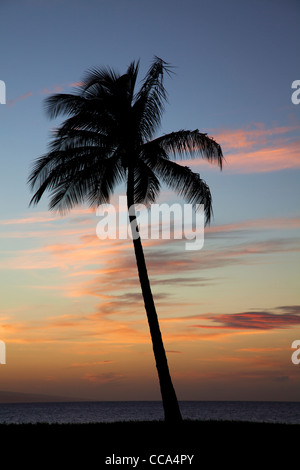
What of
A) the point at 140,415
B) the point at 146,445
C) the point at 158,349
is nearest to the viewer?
the point at 146,445

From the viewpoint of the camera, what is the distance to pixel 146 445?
16.5 meters

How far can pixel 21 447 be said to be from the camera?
16.5 meters

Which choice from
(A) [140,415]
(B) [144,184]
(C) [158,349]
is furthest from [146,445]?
(A) [140,415]

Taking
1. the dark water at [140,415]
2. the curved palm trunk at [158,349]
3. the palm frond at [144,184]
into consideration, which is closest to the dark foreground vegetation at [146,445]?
the curved palm trunk at [158,349]

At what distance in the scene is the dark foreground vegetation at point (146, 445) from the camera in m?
14.8

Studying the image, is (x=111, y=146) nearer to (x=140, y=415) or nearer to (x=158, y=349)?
(x=158, y=349)

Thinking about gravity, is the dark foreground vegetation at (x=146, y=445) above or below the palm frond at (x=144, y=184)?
below

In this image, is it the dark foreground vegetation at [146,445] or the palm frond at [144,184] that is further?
the palm frond at [144,184]

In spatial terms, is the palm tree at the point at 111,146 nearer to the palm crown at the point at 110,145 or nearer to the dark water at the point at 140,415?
the palm crown at the point at 110,145

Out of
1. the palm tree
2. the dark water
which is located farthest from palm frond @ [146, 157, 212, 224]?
the dark water

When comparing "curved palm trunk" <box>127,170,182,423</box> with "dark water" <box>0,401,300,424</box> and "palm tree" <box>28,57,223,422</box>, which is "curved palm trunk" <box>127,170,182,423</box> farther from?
"dark water" <box>0,401,300,424</box>

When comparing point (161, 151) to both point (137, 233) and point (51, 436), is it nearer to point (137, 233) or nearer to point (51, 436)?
point (137, 233)

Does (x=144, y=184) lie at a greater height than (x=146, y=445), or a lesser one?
greater

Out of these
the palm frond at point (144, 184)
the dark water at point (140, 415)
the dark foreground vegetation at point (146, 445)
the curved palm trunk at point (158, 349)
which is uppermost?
the palm frond at point (144, 184)
